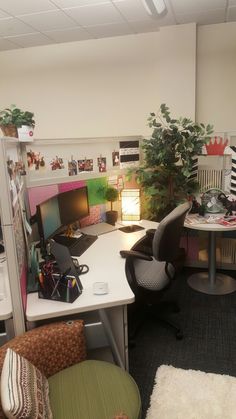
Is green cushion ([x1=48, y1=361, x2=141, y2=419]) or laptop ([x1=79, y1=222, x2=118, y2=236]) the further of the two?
laptop ([x1=79, y1=222, x2=118, y2=236])

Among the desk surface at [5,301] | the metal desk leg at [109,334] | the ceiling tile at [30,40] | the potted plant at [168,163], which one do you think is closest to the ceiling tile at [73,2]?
the ceiling tile at [30,40]

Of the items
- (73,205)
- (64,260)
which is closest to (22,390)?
(64,260)

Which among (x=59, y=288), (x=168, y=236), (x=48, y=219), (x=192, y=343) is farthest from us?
(x=192, y=343)

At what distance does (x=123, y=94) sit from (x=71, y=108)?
2.37 ft

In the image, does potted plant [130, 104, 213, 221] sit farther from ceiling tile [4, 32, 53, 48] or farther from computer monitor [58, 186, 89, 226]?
ceiling tile [4, 32, 53, 48]

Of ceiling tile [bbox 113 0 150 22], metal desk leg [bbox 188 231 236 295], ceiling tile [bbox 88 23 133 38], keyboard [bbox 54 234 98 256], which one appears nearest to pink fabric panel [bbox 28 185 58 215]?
keyboard [bbox 54 234 98 256]

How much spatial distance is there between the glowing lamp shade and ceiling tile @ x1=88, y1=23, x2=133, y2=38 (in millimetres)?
1912

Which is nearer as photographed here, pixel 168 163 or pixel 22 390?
pixel 22 390

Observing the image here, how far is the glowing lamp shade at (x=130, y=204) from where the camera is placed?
2.72 metres

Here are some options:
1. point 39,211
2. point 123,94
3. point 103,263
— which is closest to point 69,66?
point 123,94

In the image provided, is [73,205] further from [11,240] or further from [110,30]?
[110,30]

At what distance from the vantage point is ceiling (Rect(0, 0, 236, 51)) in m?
2.76

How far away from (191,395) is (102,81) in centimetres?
343

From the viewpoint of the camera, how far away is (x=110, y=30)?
3.44 metres
